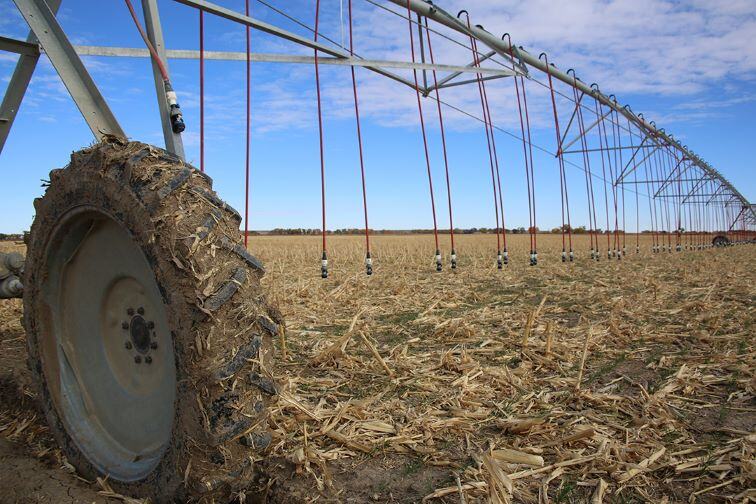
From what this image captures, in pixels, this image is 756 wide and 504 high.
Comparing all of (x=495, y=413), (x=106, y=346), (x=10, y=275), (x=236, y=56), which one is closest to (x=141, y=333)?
(x=106, y=346)

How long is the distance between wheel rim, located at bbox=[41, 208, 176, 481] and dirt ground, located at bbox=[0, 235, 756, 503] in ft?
0.70

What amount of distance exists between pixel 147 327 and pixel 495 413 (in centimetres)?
164

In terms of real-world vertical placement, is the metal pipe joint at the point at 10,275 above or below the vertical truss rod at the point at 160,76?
below

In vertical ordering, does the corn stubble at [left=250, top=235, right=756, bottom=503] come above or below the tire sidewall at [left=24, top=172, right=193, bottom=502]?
below

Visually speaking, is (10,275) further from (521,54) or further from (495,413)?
(521,54)

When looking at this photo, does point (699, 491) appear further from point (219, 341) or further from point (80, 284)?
point (80, 284)

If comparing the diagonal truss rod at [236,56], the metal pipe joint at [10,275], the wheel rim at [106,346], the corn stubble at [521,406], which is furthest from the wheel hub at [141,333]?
the diagonal truss rod at [236,56]

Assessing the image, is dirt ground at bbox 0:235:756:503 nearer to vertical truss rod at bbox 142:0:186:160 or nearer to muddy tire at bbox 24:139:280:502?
muddy tire at bbox 24:139:280:502

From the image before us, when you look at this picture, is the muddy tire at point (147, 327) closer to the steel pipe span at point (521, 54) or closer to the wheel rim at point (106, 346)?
the wheel rim at point (106, 346)

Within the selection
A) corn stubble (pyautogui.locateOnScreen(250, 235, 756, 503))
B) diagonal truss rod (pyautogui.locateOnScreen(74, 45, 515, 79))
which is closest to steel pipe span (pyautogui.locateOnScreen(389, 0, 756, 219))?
diagonal truss rod (pyautogui.locateOnScreen(74, 45, 515, 79))

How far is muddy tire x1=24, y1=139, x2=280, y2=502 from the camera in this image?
1682 millimetres

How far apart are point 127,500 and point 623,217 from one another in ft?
67.4

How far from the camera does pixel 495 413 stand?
8.31 feet

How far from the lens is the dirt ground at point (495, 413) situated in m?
1.94
